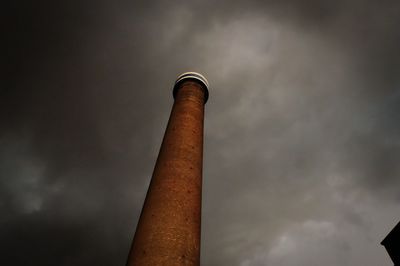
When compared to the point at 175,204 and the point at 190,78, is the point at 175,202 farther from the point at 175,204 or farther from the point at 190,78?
the point at 190,78

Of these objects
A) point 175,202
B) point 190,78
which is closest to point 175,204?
point 175,202

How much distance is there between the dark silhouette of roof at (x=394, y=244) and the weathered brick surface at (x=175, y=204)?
6.92m

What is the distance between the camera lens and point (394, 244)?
950 centimetres

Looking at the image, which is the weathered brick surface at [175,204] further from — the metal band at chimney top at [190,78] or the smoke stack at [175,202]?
the metal band at chimney top at [190,78]

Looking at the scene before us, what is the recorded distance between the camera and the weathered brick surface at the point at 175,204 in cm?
651

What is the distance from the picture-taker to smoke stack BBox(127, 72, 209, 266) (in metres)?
6.52

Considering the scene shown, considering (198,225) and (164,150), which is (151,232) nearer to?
(198,225)

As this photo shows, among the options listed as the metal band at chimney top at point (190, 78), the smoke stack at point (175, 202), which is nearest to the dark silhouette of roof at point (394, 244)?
the smoke stack at point (175, 202)

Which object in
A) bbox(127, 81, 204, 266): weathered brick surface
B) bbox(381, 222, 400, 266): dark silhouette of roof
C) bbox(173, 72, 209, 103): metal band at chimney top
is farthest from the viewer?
bbox(173, 72, 209, 103): metal band at chimney top

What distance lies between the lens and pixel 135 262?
21.1ft

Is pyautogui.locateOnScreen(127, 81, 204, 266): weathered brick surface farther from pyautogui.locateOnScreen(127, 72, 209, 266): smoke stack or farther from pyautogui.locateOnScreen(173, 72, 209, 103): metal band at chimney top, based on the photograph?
pyautogui.locateOnScreen(173, 72, 209, 103): metal band at chimney top

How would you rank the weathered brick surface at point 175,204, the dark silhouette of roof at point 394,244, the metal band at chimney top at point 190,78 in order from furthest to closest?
the metal band at chimney top at point 190,78
the dark silhouette of roof at point 394,244
the weathered brick surface at point 175,204

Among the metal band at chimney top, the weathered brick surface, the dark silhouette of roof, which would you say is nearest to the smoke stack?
the weathered brick surface

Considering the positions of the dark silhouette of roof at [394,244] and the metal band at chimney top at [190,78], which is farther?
the metal band at chimney top at [190,78]
